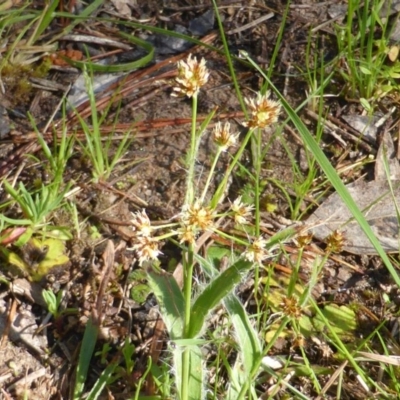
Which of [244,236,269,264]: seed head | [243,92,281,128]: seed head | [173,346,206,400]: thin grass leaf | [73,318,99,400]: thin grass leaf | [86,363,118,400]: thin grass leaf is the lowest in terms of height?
[86,363,118,400]: thin grass leaf

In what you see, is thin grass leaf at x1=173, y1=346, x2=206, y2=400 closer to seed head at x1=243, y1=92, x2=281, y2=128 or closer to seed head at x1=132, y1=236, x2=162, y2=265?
seed head at x1=132, y1=236, x2=162, y2=265

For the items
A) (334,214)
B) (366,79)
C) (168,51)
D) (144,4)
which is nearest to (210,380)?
(334,214)

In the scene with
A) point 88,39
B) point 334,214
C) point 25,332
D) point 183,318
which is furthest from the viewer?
point 88,39

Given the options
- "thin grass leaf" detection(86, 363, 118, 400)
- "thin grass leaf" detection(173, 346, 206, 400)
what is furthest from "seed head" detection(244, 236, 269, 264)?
"thin grass leaf" detection(86, 363, 118, 400)

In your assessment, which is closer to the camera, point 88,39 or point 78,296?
point 78,296

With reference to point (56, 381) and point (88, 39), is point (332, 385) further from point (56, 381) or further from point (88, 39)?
point (88, 39)

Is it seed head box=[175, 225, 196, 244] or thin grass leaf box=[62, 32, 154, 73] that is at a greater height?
seed head box=[175, 225, 196, 244]
